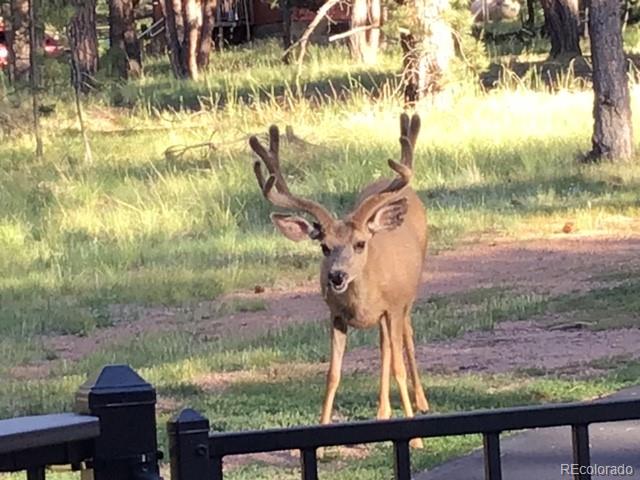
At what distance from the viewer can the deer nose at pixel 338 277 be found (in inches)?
283

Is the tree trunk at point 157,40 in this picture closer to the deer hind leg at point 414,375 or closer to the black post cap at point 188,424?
the deer hind leg at point 414,375

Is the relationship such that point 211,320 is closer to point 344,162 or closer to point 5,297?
point 5,297

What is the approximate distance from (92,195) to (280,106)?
20.9ft

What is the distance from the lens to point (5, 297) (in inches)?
507

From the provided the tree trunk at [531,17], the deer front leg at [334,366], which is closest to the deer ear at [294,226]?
the deer front leg at [334,366]

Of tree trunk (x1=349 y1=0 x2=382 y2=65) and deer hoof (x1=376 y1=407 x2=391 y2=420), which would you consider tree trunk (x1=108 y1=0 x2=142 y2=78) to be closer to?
tree trunk (x1=349 y1=0 x2=382 y2=65)

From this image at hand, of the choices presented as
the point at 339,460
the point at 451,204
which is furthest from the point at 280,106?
the point at 339,460

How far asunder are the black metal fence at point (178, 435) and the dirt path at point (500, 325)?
6.19 m

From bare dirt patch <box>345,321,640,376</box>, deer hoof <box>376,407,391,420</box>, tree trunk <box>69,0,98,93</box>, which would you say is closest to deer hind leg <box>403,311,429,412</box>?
deer hoof <box>376,407,391,420</box>

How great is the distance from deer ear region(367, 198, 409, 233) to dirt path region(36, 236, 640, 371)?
6.29 ft

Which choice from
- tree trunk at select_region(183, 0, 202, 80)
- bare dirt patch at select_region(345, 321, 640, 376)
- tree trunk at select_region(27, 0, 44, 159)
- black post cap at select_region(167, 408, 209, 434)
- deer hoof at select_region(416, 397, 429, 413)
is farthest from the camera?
tree trunk at select_region(183, 0, 202, 80)

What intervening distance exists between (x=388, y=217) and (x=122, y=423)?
4.67m

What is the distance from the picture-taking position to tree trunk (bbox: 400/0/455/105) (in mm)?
21953

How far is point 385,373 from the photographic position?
7.52 meters
